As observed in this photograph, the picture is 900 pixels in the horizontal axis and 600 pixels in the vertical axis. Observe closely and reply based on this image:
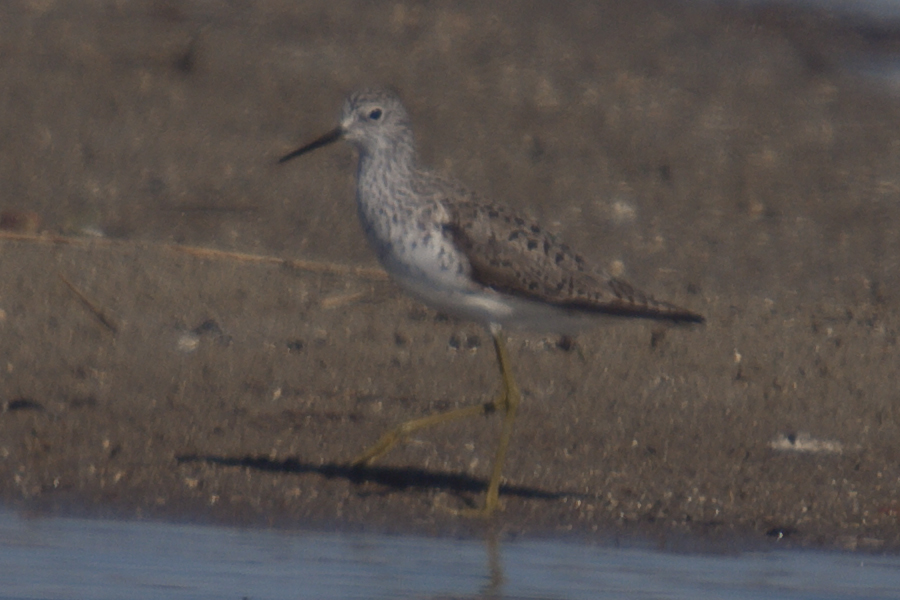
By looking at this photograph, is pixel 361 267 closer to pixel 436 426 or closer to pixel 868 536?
pixel 436 426

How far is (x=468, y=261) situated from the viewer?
6.61m

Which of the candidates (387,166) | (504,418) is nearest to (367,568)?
(504,418)

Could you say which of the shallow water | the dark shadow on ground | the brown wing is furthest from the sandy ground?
the brown wing

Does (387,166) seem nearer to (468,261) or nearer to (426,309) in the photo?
(468,261)

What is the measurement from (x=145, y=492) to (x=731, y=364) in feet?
10.3

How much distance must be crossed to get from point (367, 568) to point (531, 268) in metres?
1.54

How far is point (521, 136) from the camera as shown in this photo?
460 inches

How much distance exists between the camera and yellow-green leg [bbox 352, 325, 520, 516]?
663 cm

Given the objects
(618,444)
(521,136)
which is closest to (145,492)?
(618,444)

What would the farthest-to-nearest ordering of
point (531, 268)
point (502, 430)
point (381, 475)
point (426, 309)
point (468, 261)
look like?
point (426, 309)
point (502, 430)
point (381, 475)
point (531, 268)
point (468, 261)

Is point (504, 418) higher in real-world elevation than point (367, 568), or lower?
higher

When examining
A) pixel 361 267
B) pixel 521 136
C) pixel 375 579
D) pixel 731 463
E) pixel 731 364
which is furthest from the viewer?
pixel 521 136

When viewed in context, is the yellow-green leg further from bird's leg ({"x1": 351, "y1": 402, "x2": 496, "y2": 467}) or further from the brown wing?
the brown wing

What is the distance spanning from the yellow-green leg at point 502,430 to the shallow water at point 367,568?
386 millimetres
